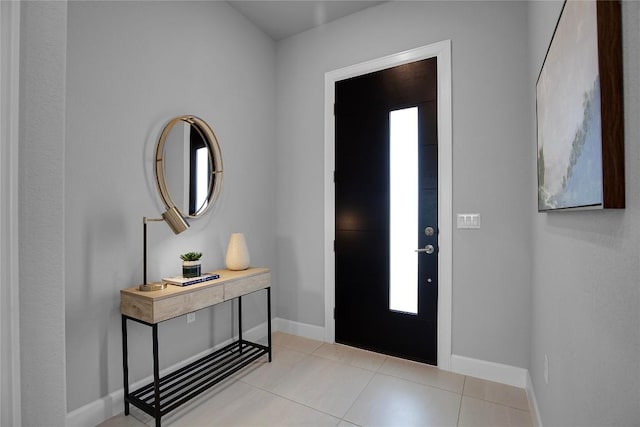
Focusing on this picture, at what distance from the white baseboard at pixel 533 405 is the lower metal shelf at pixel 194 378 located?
178 centimetres

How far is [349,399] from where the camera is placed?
2020mm

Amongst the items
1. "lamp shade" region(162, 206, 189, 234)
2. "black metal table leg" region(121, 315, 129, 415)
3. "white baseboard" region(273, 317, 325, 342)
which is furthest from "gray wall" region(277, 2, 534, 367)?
"black metal table leg" region(121, 315, 129, 415)

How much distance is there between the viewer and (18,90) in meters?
1.03

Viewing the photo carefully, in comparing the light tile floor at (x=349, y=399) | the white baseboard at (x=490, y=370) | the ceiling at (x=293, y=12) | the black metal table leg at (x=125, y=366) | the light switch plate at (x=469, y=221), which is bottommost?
the light tile floor at (x=349, y=399)

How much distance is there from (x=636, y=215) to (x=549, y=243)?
36.8 inches

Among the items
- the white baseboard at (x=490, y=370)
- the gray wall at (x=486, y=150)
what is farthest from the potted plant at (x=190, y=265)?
the white baseboard at (x=490, y=370)

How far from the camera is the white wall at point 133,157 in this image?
68.1 inches

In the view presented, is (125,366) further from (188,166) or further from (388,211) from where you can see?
(388,211)

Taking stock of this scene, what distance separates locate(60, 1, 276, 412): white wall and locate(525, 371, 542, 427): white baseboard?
2.16 metres

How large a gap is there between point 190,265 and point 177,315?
355 millimetres

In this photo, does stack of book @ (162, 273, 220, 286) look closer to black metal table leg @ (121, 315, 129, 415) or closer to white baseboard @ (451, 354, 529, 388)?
black metal table leg @ (121, 315, 129, 415)

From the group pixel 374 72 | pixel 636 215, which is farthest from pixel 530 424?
pixel 374 72
